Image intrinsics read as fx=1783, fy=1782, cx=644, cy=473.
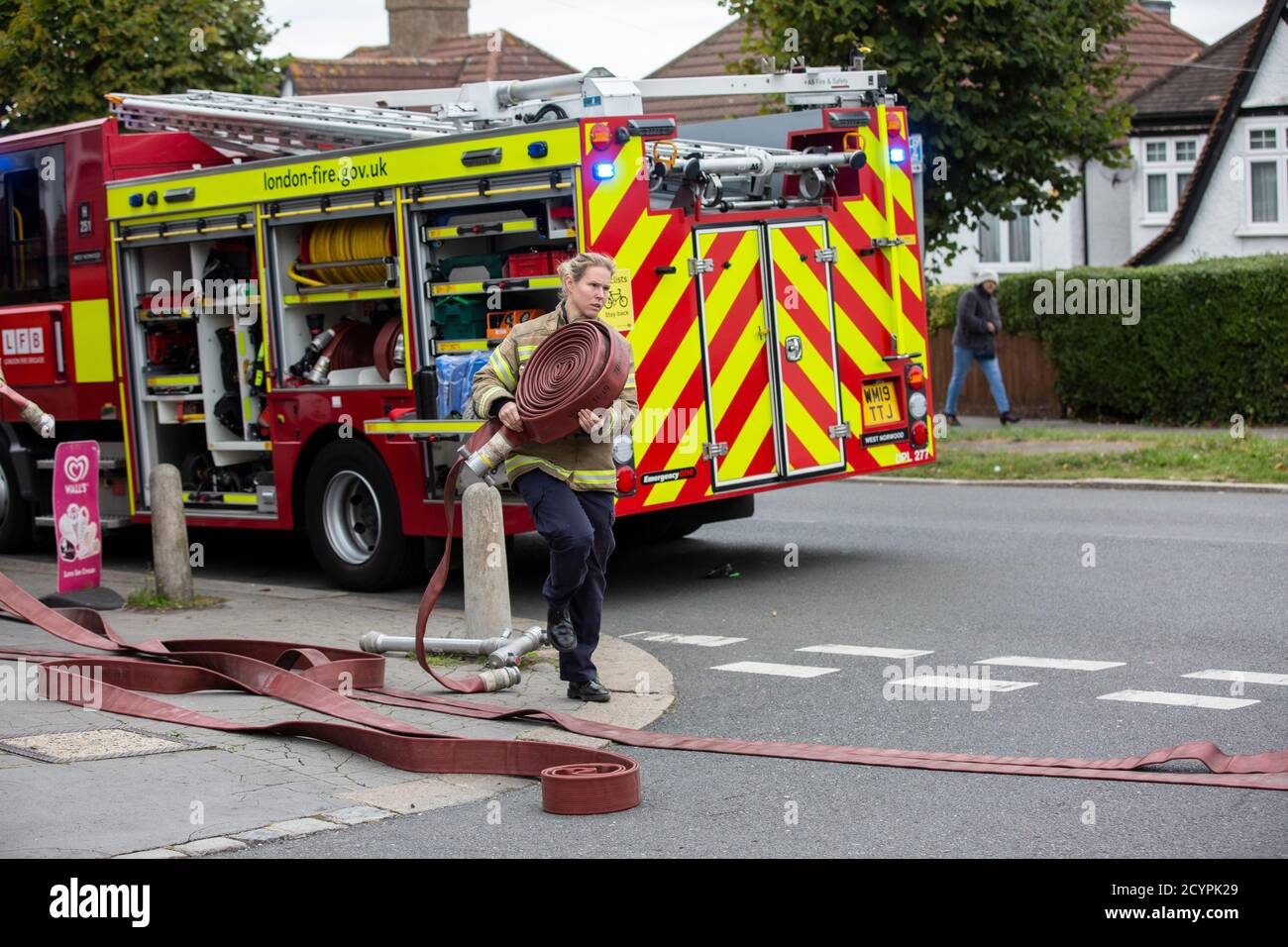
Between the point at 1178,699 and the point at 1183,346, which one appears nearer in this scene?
the point at 1178,699

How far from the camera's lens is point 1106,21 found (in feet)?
61.8

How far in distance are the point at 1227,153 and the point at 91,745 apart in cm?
2705

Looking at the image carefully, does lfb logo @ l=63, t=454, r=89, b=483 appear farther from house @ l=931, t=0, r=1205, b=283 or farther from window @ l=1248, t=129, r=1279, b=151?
house @ l=931, t=0, r=1205, b=283

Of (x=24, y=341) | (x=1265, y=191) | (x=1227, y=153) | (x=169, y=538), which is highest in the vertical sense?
(x=1227, y=153)

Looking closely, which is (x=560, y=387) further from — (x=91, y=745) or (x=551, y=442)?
(x=91, y=745)

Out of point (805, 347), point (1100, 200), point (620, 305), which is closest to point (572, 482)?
point (620, 305)

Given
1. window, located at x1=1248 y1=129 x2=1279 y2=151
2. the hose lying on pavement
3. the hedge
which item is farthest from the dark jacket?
the hose lying on pavement

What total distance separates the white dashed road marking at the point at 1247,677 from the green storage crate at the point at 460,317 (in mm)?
4619

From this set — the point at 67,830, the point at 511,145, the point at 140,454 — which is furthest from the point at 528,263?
the point at 67,830

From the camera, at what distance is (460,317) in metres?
10.6

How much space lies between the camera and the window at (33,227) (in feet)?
42.2
